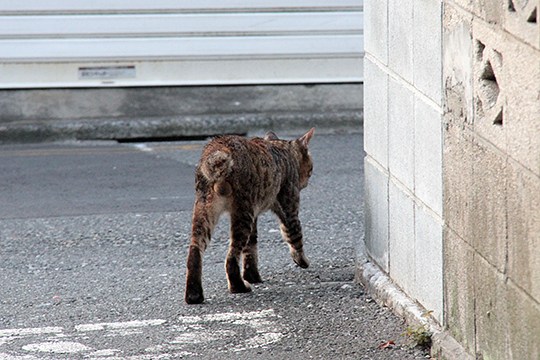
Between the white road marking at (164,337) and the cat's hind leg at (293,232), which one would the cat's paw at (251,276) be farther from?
the white road marking at (164,337)

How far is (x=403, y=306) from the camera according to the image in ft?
22.2

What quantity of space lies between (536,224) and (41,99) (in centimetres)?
957

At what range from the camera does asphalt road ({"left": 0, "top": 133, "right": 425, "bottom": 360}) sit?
671cm

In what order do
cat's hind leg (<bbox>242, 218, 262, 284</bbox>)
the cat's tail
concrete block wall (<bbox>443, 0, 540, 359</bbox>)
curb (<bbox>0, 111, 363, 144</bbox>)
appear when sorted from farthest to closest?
curb (<bbox>0, 111, 363, 144</bbox>) → cat's hind leg (<bbox>242, 218, 262, 284</bbox>) → the cat's tail → concrete block wall (<bbox>443, 0, 540, 359</bbox>)

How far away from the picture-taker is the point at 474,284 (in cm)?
560

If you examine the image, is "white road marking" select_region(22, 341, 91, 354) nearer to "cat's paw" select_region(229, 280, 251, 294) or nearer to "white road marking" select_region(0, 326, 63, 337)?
"white road marking" select_region(0, 326, 63, 337)

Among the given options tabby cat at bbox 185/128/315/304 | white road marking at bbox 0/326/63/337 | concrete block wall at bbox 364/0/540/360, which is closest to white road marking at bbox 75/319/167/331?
white road marking at bbox 0/326/63/337

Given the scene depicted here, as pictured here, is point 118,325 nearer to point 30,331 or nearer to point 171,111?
point 30,331

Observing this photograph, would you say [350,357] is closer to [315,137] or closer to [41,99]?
[315,137]

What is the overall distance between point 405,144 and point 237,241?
143cm

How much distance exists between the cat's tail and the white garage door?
20.7ft

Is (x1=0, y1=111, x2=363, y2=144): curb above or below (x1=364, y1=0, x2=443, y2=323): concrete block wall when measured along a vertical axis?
below

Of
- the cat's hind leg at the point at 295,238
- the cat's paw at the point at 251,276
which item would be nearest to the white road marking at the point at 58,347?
the cat's paw at the point at 251,276

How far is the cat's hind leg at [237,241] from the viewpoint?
760 centimetres
